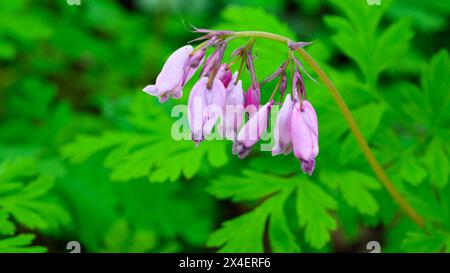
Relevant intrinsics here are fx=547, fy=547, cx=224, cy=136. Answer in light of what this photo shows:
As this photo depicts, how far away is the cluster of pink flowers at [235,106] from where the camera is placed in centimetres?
212

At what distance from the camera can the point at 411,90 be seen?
130 inches

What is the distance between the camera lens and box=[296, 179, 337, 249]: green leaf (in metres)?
2.87

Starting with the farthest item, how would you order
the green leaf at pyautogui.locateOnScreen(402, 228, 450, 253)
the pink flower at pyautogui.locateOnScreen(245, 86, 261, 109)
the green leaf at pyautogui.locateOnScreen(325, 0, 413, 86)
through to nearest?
the green leaf at pyautogui.locateOnScreen(325, 0, 413, 86), the green leaf at pyautogui.locateOnScreen(402, 228, 450, 253), the pink flower at pyautogui.locateOnScreen(245, 86, 261, 109)

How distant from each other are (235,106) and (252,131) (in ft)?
0.46

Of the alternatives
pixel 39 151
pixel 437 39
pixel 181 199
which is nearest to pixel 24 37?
pixel 39 151

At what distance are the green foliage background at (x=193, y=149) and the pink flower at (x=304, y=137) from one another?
0.87 m

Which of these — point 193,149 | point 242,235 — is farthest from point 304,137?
point 193,149

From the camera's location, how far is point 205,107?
213 cm

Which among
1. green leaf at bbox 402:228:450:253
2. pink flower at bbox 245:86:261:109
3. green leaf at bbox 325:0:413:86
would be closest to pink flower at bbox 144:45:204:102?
pink flower at bbox 245:86:261:109

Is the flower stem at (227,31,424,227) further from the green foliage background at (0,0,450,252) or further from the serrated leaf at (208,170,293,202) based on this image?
the serrated leaf at (208,170,293,202)

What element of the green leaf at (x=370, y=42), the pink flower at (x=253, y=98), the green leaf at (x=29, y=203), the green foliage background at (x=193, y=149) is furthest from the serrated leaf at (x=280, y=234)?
the green leaf at (x=29, y=203)

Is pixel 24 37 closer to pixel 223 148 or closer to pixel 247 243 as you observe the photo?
pixel 223 148

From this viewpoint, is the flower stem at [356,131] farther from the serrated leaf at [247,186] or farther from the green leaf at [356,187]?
the serrated leaf at [247,186]

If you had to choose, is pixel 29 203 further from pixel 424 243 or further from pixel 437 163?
pixel 437 163
